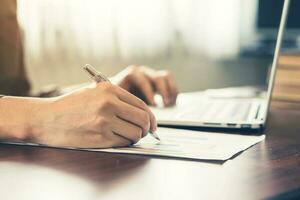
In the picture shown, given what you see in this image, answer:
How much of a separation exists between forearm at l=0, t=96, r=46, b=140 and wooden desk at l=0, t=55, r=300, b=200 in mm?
29

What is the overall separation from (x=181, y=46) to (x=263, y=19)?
47 centimetres

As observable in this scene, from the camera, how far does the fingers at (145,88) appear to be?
1.27m

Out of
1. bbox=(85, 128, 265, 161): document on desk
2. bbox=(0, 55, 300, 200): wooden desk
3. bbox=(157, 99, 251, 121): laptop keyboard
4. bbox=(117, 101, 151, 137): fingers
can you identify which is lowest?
bbox=(157, 99, 251, 121): laptop keyboard

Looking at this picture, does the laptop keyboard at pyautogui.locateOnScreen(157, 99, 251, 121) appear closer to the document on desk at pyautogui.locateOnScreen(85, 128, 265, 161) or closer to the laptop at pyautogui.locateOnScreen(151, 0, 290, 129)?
the laptop at pyautogui.locateOnScreen(151, 0, 290, 129)

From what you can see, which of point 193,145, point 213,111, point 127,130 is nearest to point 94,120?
point 127,130

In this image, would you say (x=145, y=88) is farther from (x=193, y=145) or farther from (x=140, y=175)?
(x=140, y=175)

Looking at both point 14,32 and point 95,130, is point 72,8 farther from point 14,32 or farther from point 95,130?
point 95,130

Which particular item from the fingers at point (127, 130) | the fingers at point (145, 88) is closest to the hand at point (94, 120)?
the fingers at point (127, 130)

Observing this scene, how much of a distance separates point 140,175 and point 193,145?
18 cm

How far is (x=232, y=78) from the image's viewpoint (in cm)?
326

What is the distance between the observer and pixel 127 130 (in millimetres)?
801

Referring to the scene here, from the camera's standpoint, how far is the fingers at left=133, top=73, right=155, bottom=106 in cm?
127

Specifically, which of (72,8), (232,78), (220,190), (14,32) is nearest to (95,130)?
(220,190)

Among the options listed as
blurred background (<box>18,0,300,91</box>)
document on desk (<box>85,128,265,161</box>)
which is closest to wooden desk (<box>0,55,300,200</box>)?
document on desk (<box>85,128,265,161</box>)
